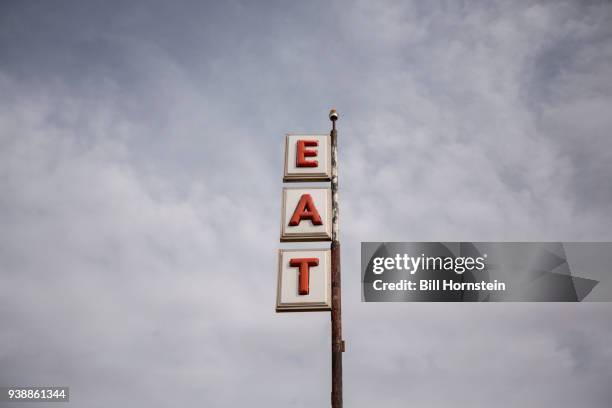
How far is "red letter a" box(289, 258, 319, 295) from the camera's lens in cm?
962

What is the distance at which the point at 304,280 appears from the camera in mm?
9672

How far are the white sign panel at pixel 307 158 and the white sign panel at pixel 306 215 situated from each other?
15.8 inches

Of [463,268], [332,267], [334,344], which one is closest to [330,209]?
[332,267]

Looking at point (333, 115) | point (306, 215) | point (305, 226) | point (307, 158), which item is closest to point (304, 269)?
point (305, 226)

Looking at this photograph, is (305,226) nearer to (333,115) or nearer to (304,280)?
(304,280)

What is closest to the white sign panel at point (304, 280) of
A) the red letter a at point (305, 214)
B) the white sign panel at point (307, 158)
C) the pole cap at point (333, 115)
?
the red letter a at point (305, 214)

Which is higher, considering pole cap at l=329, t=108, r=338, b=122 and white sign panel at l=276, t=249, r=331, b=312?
pole cap at l=329, t=108, r=338, b=122

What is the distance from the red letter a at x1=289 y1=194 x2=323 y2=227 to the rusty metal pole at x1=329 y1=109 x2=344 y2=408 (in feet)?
1.54

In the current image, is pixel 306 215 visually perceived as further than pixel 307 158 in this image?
No

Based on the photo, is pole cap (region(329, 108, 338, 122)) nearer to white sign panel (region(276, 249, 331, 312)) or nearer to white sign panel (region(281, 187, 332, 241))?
white sign panel (region(281, 187, 332, 241))

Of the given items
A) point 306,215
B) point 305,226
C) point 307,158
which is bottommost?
point 305,226

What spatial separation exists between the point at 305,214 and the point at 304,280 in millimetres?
1622

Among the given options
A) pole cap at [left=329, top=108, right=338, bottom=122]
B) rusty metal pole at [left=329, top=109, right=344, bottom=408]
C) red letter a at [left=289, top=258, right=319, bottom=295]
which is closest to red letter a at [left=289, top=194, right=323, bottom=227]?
rusty metal pole at [left=329, top=109, right=344, bottom=408]

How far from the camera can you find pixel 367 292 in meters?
12.1
